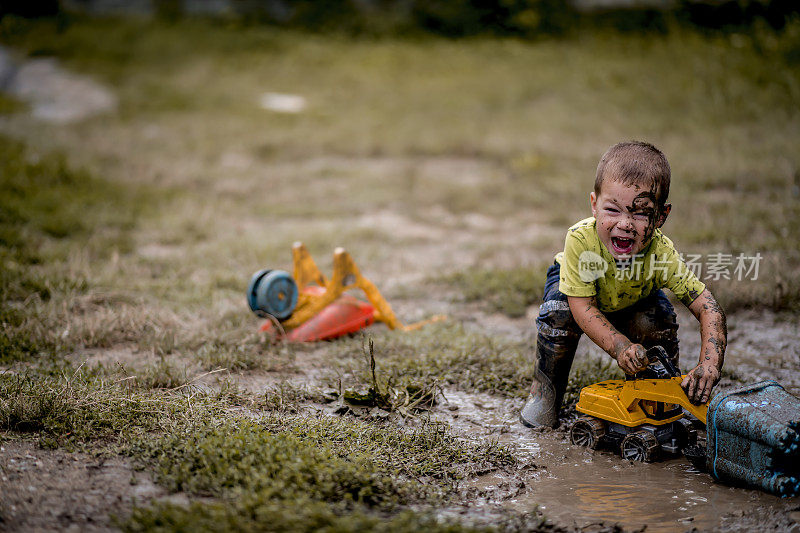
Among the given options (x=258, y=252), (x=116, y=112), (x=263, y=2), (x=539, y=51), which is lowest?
(x=258, y=252)

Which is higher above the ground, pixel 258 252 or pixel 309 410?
pixel 258 252

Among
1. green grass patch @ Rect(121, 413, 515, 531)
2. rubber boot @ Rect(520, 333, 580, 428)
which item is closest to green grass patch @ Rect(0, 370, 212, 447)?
green grass patch @ Rect(121, 413, 515, 531)

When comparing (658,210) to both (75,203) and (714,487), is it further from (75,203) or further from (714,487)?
(75,203)

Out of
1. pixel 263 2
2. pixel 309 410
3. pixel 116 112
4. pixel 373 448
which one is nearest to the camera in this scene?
pixel 373 448

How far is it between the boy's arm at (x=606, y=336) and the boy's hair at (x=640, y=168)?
53 centimetres

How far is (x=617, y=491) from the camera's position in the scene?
9.44ft

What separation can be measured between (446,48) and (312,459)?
44.5ft

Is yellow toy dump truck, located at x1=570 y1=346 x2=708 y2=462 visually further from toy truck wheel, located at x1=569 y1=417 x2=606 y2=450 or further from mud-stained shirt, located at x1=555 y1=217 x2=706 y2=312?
mud-stained shirt, located at x1=555 y1=217 x2=706 y2=312

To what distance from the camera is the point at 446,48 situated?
50.1ft

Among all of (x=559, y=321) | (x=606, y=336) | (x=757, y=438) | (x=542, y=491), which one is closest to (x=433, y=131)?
(x=559, y=321)

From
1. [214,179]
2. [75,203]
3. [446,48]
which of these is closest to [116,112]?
[214,179]

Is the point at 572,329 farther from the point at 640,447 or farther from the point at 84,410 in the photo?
the point at 84,410

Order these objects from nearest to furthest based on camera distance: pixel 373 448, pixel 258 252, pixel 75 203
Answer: pixel 373 448 → pixel 258 252 → pixel 75 203

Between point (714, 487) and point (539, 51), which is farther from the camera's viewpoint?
point (539, 51)
